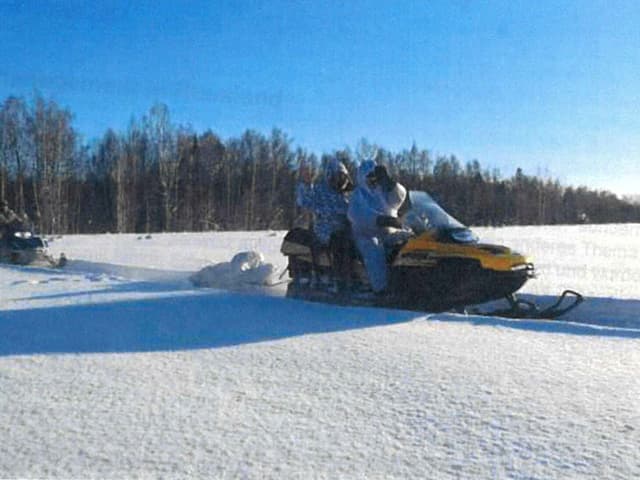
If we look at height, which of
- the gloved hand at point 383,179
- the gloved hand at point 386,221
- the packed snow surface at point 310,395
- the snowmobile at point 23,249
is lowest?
the packed snow surface at point 310,395

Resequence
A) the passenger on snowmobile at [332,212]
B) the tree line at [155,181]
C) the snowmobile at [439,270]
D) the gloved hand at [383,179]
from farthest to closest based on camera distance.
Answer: the tree line at [155,181] < the passenger on snowmobile at [332,212] < the gloved hand at [383,179] < the snowmobile at [439,270]

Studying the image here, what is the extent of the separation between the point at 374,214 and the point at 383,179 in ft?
1.40

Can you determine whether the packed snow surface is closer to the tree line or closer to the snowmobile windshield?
the snowmobile windshield

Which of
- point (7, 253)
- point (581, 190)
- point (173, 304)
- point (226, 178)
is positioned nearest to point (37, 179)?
point (226, 178)

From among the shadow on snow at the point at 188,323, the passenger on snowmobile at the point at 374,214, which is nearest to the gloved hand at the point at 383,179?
the passenger on snowmobile at the point at 374,214

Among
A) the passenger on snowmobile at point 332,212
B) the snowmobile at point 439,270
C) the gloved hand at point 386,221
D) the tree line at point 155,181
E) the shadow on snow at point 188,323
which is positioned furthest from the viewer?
the tree line at point 155,181

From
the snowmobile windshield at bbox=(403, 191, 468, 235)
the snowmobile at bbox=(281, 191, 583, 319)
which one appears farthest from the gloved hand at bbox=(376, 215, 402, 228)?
the snowmobile windshield at bbox=(403, 191, 468, 235)

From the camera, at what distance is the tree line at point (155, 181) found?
4366cm

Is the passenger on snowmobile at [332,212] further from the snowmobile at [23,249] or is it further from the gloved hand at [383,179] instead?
the snowmobile at [23,249]

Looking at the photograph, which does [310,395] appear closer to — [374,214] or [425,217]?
[374,214]

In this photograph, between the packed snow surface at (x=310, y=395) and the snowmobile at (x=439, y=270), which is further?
the snowmobile at (x=439, y=270)

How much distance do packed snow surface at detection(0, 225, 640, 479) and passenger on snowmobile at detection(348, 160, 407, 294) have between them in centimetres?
102

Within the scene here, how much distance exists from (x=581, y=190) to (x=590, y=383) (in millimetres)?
119505

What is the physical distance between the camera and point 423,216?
656 centimetres
